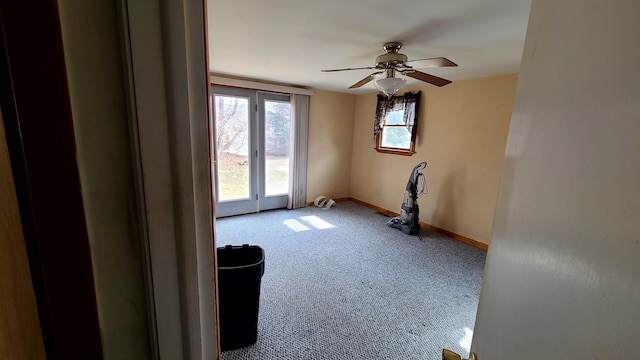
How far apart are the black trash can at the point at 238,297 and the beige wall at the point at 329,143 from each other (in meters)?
3.06

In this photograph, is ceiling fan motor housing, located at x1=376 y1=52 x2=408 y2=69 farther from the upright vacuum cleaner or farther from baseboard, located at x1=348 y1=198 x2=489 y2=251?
baseboard, located at x1=348 y1=198 x2=489 y2=251

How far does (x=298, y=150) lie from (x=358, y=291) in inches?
105

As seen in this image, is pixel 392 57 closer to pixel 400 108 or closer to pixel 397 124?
pixel 400 108

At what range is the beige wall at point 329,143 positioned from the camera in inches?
183

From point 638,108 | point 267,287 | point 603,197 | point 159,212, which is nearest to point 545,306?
point 603,197

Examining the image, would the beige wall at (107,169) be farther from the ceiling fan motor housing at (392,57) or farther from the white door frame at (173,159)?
the ceiling fan motor housing at (392,57)

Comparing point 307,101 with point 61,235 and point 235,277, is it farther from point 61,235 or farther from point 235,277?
point 61,235

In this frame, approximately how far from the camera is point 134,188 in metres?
0.40

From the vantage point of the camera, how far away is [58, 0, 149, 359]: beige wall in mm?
352

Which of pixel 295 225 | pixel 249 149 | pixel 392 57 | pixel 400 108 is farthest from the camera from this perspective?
pixel 400 108

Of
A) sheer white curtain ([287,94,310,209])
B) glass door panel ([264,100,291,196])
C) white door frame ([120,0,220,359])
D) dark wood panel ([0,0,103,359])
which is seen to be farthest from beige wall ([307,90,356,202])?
dark wood panel ([0,0,103,359])

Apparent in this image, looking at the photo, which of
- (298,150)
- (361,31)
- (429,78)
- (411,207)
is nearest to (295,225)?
(298,150)

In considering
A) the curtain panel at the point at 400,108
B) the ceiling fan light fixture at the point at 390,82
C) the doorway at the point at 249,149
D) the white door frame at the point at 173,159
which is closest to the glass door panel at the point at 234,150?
the doorway at the point at 249,149

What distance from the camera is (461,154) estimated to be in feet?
11.6
